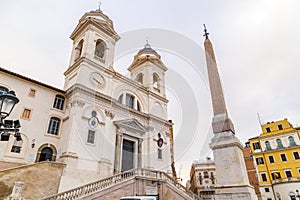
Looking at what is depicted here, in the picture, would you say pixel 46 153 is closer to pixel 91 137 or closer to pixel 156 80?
pixel 91 137

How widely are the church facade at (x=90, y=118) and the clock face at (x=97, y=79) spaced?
0.10 m

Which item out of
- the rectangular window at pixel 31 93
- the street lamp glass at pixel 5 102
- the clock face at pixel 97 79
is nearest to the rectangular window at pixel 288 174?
the clock face at pixel 97 79

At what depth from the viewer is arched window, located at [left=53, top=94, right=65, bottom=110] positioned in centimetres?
1625

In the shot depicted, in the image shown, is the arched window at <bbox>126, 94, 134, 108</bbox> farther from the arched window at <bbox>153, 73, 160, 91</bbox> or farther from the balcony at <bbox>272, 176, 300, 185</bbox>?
the balcony at <bbox>272, 176, 300, 185</bbox>

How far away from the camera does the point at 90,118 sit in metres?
16.0

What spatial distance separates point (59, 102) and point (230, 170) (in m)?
14.7

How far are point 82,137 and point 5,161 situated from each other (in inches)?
195

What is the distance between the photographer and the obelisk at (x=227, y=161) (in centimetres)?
654

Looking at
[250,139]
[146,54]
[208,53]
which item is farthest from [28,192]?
[250,139]

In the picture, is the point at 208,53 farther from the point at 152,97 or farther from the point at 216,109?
the point at 152,97

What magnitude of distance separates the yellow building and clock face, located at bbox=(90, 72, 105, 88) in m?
25.5

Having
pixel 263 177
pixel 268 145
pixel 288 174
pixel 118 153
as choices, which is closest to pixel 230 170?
pixel 118 153

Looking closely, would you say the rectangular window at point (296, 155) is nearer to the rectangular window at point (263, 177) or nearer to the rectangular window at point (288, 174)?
the rectangular window at point (288, 174)

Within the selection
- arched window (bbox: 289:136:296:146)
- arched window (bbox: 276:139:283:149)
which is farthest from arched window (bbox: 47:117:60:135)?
arched window (bbox: 289:136:296:146)
